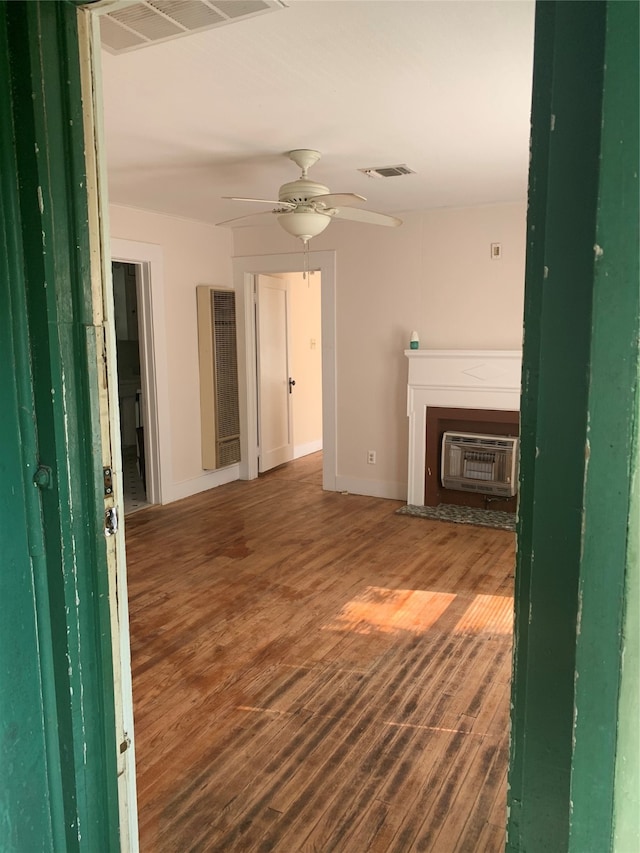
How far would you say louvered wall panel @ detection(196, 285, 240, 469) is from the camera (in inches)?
229

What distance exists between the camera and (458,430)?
17.3 ft

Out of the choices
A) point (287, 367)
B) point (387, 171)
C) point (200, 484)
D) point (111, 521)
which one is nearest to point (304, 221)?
point (387, 171)

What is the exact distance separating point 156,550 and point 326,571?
1.23 metres

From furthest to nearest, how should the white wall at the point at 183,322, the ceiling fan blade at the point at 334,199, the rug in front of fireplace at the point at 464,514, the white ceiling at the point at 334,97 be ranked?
the white wall at the point at 183,322
the rug in front of fireplace at the point at 464,514
the ceiling fan blade at the point at 334,199
the white ceiling at the point at 334,97

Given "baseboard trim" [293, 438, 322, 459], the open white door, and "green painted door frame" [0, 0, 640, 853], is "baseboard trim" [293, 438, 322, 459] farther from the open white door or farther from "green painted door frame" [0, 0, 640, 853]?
"green painted door frame" [0, 0, 640, 853]

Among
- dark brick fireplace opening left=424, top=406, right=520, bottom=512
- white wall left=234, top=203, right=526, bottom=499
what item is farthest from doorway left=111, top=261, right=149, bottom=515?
dark brick fireplace opening left=424, top=406, right=520, bottom=512

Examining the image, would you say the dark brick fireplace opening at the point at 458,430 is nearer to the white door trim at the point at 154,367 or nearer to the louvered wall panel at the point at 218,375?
the louvered wall panel at the point at 218,375

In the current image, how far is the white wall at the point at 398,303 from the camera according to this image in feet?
16.5

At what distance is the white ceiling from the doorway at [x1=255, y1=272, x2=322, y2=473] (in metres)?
2.33

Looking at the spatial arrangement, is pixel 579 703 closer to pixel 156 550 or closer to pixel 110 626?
pixel 110 626

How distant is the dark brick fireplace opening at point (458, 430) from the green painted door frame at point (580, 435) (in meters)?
4.47

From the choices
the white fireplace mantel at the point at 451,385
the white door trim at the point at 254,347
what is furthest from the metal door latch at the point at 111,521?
the white door trim at the point at 254,347

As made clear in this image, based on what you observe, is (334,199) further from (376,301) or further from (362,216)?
(376,301)

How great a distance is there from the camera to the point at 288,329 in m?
6.94
